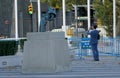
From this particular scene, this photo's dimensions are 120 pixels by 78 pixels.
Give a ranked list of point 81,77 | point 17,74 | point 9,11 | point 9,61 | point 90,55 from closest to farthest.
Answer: point 81,77
point 17,74
point 9,61
point 90,55
point 9,11

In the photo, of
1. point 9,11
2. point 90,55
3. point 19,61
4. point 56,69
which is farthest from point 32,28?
point 56,69

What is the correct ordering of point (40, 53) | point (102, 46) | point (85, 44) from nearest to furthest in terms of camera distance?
point (40, 53), point (85, 44), point (102, 46)

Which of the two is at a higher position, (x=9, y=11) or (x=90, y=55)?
(x=9, y=11)

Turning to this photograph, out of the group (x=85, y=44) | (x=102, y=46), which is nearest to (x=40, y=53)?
(x=85, y=44)

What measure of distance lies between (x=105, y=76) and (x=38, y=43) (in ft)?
9.84

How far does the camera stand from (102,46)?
87.6 ft

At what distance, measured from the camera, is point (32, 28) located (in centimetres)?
6262

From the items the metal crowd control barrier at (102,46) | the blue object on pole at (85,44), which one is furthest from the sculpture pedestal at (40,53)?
the metal crowd control barrier at (102,46)

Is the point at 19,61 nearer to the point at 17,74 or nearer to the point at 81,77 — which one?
the point at 17,74

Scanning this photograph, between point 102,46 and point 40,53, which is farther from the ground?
point 40,53

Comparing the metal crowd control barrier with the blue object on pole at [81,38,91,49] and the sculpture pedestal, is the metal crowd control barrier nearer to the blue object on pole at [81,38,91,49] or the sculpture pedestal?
the blue object on pole at [81,38,91,49]

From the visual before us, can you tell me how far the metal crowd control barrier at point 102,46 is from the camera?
2552 centimetres

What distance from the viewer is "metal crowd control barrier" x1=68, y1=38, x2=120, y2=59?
83.7 ft

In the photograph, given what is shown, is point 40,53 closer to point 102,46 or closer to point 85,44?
point 85,44
